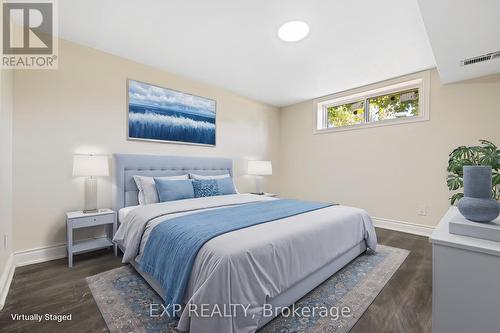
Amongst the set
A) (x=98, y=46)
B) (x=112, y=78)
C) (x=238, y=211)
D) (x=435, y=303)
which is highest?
(x=98, y=46)

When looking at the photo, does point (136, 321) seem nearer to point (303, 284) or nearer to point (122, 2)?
point (303, 284)

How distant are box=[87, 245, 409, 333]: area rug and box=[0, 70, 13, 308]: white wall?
2.41 ft

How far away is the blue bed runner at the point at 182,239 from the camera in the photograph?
144cm

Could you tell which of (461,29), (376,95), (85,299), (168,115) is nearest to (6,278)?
(85,299)

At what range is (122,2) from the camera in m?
2.10

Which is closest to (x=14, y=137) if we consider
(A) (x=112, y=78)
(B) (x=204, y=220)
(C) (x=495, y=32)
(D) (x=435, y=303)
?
(A) (x=112, y=78)

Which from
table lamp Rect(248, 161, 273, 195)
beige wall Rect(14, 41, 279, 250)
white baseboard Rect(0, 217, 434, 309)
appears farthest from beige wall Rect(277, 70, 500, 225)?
beige wall Rect(14, 41, 279, 250)

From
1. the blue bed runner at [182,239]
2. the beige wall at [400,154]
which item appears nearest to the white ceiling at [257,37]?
the beige wall at [400,154]

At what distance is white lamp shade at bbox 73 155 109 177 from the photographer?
2.49 meters

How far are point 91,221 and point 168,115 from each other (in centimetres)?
184

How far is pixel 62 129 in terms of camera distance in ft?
8.61

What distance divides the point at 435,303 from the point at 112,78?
3.87m

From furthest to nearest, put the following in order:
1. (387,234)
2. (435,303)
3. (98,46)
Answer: (387,234) → (98,46) → (435,303)

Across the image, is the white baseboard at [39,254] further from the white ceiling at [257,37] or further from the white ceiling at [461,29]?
the white ceiling at [461,29]
